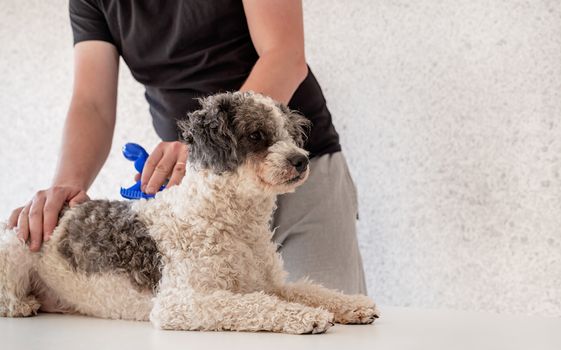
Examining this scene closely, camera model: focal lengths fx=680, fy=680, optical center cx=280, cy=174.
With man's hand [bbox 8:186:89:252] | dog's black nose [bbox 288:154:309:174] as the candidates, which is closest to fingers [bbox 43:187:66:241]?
man's hand [bbox 8:186:89:252]

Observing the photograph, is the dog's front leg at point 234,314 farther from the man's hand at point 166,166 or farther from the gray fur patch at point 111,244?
the man's hand at point 166,166

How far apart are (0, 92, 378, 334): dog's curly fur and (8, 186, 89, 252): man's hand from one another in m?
0.08

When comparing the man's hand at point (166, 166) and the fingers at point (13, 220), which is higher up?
Result: the man's hand at point (166, 166)

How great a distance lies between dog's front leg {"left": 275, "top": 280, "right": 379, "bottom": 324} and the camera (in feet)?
3.65

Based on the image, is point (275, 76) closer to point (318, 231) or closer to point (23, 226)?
point (318, 231)

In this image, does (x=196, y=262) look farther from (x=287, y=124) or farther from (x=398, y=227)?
(x=398, y=227)

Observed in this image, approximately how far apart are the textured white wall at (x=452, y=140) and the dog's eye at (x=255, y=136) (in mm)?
1587

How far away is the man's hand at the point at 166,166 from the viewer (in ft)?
4.08

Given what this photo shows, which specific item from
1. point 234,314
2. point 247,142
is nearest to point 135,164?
point 247,142

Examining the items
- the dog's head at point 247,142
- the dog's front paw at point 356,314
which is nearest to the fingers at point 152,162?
the dog's head at point 247,142

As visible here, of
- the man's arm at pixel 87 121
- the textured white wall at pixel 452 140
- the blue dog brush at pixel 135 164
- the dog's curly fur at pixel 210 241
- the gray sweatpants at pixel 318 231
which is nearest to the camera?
the dog's curly fur at pixel 210 241

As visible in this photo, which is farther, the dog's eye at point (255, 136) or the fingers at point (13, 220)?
the fingers at point (13, 220)

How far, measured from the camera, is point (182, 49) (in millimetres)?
1588

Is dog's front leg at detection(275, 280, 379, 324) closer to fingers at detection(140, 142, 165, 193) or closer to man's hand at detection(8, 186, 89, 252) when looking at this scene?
fingers at detection(140, 142, 165, 193)
